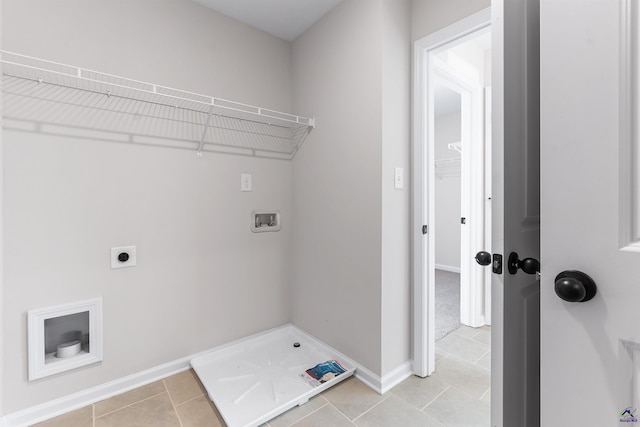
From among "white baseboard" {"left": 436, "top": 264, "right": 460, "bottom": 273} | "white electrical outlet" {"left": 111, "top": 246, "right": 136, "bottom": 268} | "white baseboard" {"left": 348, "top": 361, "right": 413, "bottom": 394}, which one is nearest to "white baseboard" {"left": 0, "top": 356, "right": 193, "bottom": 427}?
"white electrical outlet" {"left": 111, "top": 246, "right": 136, "bottom": 268}

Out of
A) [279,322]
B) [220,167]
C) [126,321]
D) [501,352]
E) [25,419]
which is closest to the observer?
[501,352]

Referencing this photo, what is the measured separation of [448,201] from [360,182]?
3.62m

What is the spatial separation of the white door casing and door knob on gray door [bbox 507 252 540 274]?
0.10 meters

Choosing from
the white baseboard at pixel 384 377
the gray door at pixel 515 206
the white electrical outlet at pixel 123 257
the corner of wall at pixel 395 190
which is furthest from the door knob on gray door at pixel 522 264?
the white electrical outlet at pixel 123 257

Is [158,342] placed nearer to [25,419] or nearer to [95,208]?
[25,419]

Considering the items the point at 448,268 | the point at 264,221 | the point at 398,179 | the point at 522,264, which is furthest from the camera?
the point at 448,268

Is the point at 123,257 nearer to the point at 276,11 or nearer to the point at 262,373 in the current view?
the point at 262,373

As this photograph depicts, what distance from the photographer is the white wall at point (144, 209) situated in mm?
1376

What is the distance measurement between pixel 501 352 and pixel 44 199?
1984 millimetres

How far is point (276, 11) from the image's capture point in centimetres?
194

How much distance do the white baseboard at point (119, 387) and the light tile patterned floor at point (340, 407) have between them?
0.03 metres

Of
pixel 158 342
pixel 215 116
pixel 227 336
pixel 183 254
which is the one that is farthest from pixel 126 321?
pixel 215 116

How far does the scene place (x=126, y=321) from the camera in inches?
64.6

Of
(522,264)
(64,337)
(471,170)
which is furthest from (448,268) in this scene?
(64,337)
